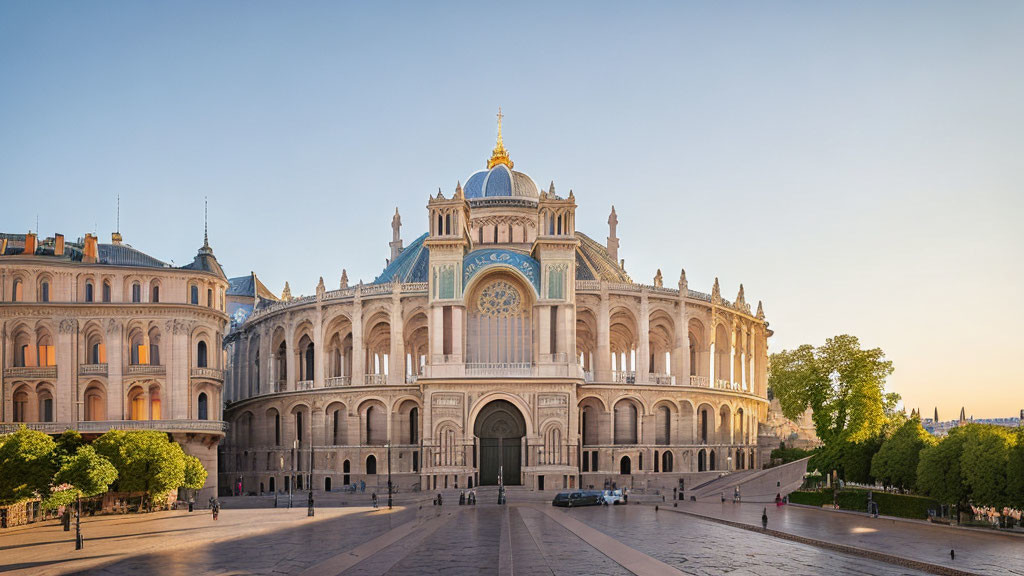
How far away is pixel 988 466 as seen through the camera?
4391 centimetres

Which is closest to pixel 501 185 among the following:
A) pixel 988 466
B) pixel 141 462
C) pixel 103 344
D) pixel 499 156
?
pixel 499 156

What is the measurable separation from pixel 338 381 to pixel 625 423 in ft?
82.1

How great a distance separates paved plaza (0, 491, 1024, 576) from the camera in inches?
1193

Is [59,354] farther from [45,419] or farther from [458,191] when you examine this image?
[458,191]

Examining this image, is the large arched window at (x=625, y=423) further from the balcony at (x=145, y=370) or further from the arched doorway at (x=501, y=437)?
the balcony at (x=145, y=370)

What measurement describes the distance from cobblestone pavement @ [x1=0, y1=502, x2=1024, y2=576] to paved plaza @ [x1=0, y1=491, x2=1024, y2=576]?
0.06 m

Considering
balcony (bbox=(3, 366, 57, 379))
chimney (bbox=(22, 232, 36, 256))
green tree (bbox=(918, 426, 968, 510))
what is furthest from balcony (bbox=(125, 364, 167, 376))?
green tree (bbox=(918, 426, 968, 510))

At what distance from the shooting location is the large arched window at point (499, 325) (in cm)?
7581

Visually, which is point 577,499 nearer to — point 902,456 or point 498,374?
point 498,374

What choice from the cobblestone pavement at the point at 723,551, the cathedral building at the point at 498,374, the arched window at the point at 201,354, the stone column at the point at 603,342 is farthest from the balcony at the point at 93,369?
the stone column at the point at 603,342

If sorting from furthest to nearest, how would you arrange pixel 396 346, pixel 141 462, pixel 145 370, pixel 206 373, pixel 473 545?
1. pixel 396 346
2. pixel 206 373
3. pixel 145 370
4. pixel 141 462
5. pixel 473 545

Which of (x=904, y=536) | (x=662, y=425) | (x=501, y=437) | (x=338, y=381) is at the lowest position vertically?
(x=904, y=536)

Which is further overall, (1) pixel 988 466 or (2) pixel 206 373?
(2) pixel 206 373

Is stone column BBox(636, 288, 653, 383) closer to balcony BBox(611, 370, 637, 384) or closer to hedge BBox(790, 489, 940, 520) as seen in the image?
balcony BBox(611, 370, 637, 384)
